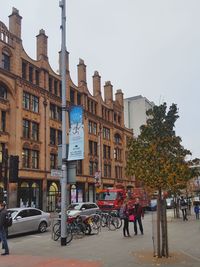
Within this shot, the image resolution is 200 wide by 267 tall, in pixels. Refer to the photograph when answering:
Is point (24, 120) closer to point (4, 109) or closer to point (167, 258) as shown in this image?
point (4, 109)

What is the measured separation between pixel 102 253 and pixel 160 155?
13.1ft

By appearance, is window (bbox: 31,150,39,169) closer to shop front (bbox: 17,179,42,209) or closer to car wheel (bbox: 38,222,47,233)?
shop front (bbox: 17,179,42,209)

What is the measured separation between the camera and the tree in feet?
41.0

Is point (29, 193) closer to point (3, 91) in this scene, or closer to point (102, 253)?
point (3, 91)

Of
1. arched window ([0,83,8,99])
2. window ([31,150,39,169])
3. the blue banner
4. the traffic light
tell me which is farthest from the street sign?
window ([31,150,39,169])

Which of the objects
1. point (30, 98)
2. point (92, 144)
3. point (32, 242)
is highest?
point (30, 98)

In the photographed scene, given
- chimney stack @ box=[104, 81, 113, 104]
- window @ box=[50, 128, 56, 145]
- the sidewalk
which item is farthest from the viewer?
chimney stack @ box=[104, 81, 113, 104]

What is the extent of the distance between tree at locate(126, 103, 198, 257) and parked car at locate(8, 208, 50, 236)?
988 cm

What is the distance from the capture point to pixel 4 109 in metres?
40.9

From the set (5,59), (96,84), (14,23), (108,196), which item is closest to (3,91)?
(5,59)

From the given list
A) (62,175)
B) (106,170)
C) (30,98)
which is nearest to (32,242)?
(62,175)

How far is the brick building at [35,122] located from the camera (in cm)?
4109

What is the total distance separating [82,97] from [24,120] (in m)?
14.9

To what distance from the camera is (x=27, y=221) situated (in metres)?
21.8
